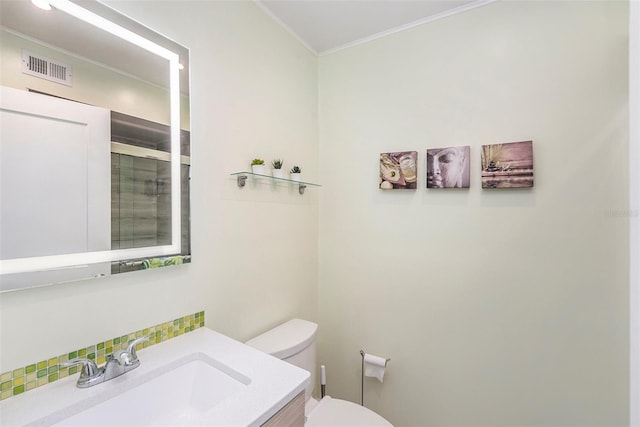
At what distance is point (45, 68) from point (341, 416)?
5.94 ft

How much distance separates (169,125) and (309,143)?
0.96 meters

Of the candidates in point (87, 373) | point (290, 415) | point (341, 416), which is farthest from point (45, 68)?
point (341, 416)

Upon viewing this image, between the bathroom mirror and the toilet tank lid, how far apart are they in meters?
0.59

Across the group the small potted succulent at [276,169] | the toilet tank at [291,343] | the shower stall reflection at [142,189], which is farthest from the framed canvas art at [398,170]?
the shower stall reflection at [142,189]

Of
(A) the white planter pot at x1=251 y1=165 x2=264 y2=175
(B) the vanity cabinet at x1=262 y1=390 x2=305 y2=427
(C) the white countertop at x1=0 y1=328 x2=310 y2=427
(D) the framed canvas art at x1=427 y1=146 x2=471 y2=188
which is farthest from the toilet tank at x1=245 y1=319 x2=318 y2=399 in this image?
(D) the framed canvas art at x1=427 y1=146 x2=471 y2=188

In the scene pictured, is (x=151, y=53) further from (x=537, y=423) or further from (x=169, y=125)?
(x=537, y=423)

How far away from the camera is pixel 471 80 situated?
58.4 inches

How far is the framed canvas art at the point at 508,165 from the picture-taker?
52.7 inches

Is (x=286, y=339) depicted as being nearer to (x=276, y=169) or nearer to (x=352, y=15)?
(x=276, y=169)

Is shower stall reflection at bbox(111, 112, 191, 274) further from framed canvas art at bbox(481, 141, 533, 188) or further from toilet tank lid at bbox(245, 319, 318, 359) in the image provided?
framed canvas art at bbox(481, 141, 533, 188)

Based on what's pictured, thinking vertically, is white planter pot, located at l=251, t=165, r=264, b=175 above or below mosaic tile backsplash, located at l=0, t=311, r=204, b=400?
above

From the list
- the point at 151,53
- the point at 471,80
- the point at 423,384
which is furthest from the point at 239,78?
the point at 423,384

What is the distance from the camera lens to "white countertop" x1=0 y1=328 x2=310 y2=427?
692 millimetres

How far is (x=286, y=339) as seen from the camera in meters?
1.42
